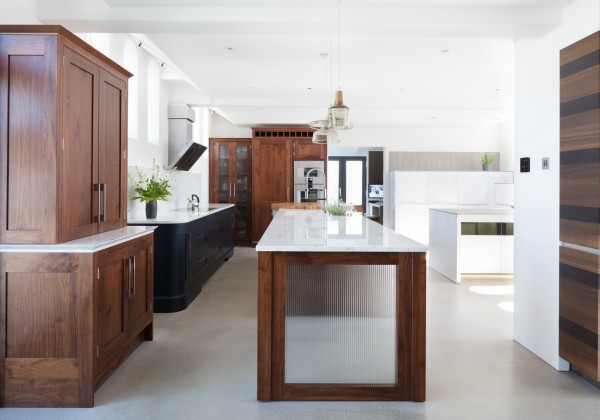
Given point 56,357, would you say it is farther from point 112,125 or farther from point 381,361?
point 381,361

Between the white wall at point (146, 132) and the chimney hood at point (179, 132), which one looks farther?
the chimney hood at point (179, 132)

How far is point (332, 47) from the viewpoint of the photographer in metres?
4.55

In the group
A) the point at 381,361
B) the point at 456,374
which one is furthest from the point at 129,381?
the point at 456,374

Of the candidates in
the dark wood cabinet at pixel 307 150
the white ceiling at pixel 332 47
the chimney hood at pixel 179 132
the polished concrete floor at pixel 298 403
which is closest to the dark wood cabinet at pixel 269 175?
the dark wood cabinet at pixel 307 150

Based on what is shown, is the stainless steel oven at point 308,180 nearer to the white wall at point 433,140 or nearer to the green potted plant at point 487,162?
the white wall at point 433,140

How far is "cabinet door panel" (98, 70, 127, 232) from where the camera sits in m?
3.06

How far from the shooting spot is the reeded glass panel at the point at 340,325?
8.72 feet

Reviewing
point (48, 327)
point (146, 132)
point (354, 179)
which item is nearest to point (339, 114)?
point (48, 327)

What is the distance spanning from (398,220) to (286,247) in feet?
22.9

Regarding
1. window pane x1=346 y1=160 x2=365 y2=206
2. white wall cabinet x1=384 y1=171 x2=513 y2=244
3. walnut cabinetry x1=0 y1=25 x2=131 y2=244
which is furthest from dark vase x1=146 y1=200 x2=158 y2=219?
window pane x1=346 y1=160 x2=365 y2=206

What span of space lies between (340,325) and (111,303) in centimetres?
143

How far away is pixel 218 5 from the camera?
10.9 feet

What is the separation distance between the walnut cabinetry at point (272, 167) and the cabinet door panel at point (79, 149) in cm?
641

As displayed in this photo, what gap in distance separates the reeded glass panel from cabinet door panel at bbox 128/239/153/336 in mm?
1236
